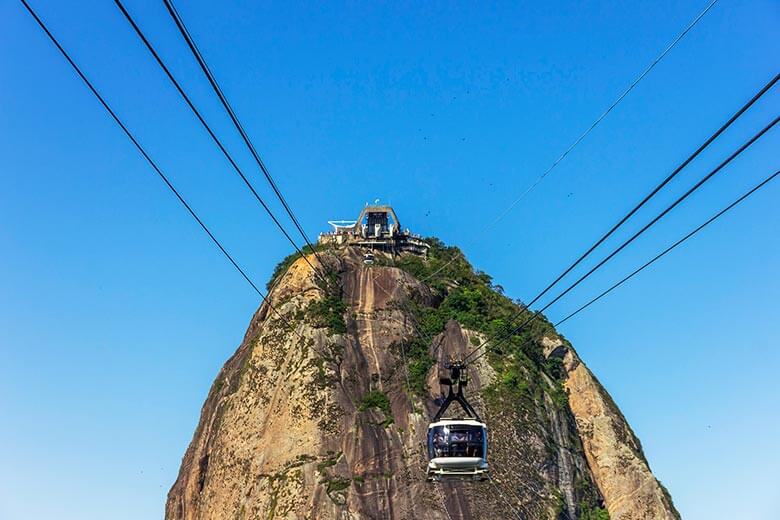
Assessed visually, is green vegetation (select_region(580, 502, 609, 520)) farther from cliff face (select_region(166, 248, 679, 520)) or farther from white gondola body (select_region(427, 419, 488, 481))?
white gondola body (select_region(427, 419, 488, 481))

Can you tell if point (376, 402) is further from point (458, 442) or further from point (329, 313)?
point (458, 442)

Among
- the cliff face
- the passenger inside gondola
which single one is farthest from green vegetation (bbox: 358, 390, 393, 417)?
the passenger inside gondola

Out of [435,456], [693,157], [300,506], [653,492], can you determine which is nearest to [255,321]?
[300,506]

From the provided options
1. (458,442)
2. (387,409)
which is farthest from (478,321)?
(458,442)

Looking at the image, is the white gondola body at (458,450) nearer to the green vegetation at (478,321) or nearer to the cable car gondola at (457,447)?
the cable car gondola at (457,447)

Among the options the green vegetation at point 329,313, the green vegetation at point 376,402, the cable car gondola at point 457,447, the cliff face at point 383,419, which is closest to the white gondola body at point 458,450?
the cable car gondola at point 457,447

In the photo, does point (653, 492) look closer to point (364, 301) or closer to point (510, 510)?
point (510, 510)

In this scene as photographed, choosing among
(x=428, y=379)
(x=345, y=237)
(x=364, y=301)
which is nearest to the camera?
(x=428, y=379)
